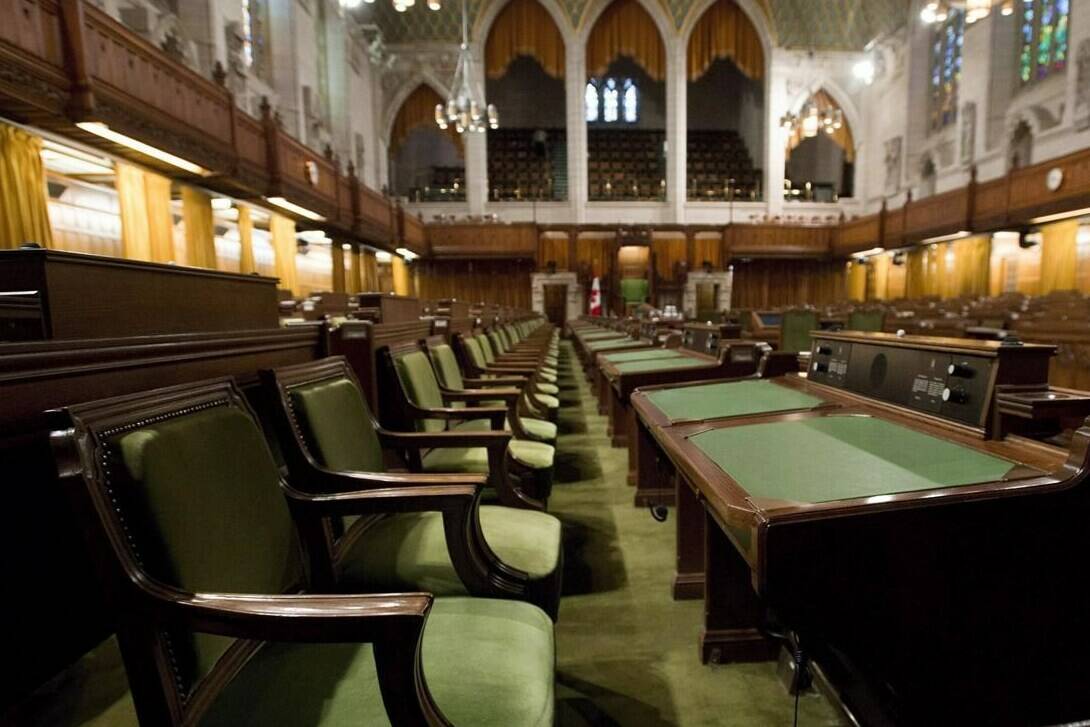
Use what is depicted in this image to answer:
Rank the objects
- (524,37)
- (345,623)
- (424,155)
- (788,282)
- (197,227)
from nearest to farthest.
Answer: (345,623) → (197,227) → (788,282) → (524,37) → (424,155)

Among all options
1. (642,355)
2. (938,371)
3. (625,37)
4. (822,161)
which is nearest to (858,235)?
(822,161)

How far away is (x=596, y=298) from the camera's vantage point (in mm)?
14250

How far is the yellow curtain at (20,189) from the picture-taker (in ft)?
14.8

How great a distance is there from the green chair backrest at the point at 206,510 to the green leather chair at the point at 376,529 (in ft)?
0.52

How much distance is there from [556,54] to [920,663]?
18352 mm

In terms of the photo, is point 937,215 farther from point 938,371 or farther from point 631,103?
point 938,371

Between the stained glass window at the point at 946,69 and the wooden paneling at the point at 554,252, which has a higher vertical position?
the stained glass window at the point at 946,69

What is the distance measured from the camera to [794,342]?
604 cm

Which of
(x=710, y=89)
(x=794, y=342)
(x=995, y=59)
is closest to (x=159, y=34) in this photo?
(x=794, y=342)

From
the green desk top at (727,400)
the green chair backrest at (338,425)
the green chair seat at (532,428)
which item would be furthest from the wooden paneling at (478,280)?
the green chair backrest at (338,425)

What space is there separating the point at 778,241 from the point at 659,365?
1426cm

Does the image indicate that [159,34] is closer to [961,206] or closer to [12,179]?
[12,179]

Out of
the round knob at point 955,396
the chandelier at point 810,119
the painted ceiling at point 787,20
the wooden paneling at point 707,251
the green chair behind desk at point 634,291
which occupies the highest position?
the painted ceiling at point 787,20

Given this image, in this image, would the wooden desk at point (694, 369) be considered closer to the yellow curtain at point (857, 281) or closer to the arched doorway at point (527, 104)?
the arched doorway at point (527, 104)
